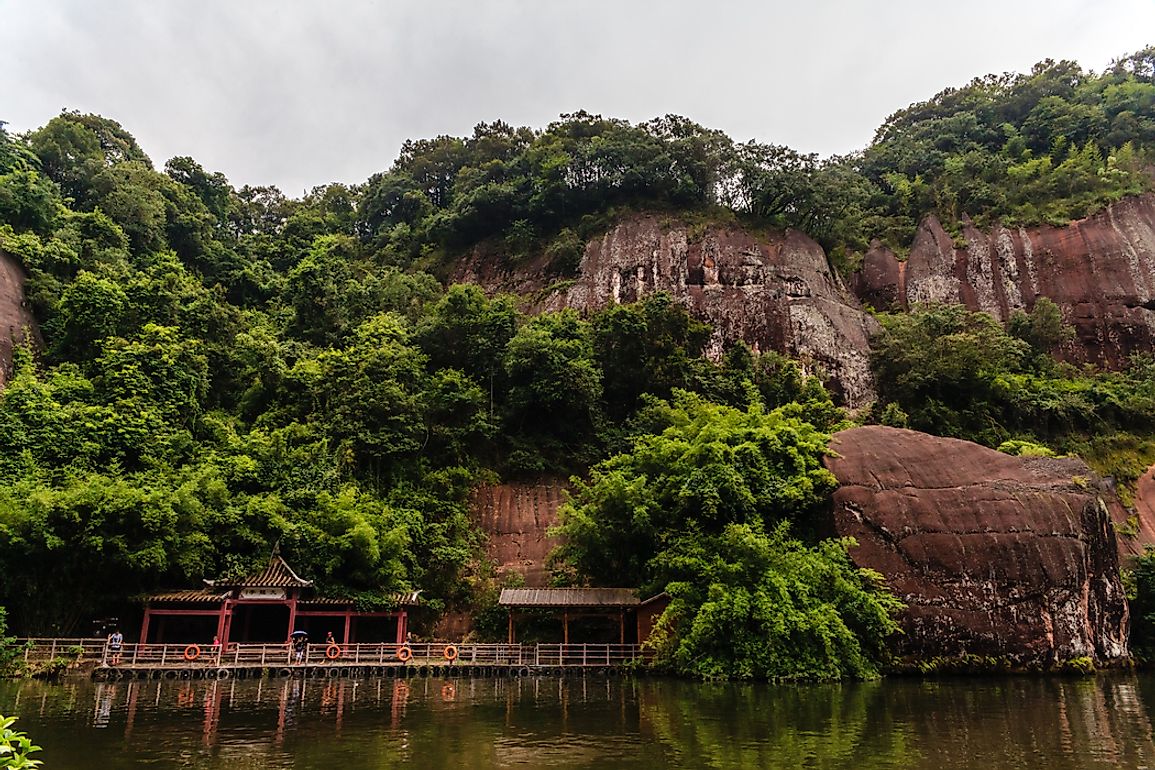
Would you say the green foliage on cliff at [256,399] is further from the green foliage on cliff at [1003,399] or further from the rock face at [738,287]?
the green foliage on cliff at [1003,399]

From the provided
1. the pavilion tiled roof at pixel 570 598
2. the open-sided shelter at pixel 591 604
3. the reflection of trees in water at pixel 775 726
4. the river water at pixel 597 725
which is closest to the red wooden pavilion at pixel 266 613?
the river water at pixel 597 725

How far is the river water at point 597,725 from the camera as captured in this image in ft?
31.0

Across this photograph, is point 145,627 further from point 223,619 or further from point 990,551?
point 990,551

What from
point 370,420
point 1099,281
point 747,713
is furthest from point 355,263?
Result: point 1099,281

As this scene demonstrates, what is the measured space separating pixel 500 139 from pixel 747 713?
46.5m

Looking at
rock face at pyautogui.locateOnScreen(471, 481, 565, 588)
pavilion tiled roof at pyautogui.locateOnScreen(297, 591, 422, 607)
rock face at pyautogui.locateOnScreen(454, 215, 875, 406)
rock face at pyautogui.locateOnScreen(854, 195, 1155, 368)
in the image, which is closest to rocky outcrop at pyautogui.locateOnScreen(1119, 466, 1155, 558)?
rock face at pyautogui.locateOnScreen(854, 195, 1155, 368)

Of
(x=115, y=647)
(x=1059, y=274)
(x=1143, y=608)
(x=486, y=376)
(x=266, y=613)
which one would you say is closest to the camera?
(x=115, y=647)

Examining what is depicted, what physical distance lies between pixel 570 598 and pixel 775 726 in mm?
11448

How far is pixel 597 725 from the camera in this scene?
1229cm

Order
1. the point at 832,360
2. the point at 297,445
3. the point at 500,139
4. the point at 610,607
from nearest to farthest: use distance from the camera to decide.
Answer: the point at 610,607
the point at 297,445
the point at 832,360
the point at 500,139

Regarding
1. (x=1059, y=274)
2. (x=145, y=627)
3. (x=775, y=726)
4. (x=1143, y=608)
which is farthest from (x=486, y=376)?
(x=1059, y=274)

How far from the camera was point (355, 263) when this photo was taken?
45.3m

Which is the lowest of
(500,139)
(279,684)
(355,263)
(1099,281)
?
(279,684)

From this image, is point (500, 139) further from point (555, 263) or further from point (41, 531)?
point (41, 531)
